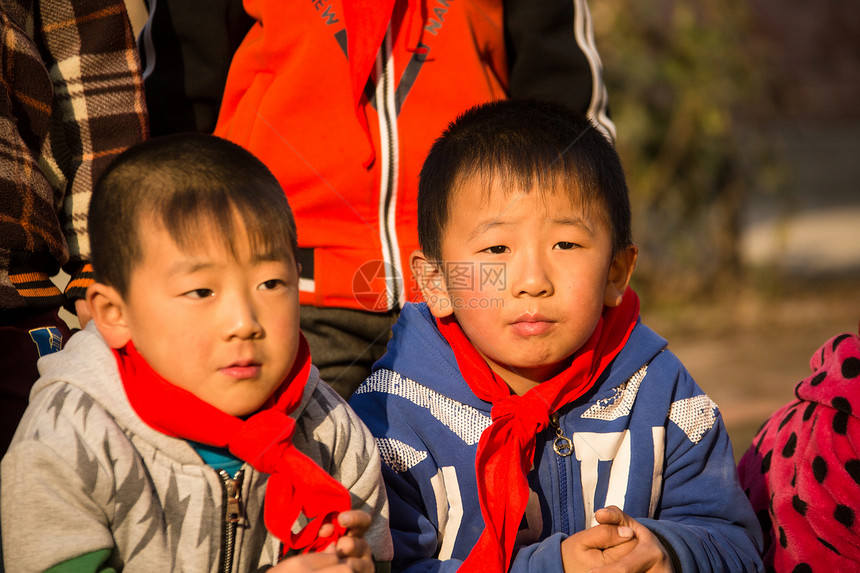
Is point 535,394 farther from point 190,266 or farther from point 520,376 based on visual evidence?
point 190,266

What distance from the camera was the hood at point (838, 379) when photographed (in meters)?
1.81

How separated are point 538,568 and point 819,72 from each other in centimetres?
910

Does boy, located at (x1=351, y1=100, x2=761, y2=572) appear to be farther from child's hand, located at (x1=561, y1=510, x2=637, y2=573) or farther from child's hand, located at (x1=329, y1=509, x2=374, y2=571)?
child's hand, located at (x1=329, y1=509, x2=374, y2=571)

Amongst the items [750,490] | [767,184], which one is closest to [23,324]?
[750,490]

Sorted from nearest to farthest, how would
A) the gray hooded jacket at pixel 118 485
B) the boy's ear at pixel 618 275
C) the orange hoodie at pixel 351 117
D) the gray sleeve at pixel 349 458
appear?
the gray hooded jacket at pixel 118 485 → the gray sleeve at pixel 349 458 → the boy's ear at pixel 618 275 → the orange hoodie at pixel 351 117

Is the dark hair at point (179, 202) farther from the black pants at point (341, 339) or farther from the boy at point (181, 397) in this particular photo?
the black pants at point (341, 339)

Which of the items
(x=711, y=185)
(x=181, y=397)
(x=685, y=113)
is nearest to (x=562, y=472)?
(x=181, y=397)

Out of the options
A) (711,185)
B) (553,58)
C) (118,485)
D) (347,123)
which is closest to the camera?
(118,485)

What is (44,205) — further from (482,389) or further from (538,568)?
(538,568)

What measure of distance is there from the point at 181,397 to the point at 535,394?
70 centimetres

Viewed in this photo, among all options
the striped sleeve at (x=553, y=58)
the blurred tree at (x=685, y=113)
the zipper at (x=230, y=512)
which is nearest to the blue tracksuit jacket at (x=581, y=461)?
the zipper at (x=230, y=512)

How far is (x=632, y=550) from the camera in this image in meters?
1.61

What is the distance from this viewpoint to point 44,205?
1.81 metres

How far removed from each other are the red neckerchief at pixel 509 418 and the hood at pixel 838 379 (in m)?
0.42
